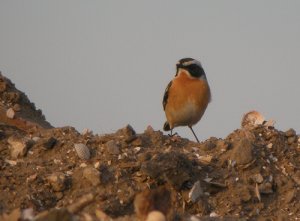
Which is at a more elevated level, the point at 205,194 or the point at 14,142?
the point at 14,142

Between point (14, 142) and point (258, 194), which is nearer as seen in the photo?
point (258, 194)

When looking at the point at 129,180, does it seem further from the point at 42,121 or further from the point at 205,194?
the point at 42,121

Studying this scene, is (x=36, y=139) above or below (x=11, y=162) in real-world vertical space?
above

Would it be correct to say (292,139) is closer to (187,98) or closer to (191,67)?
(187,98)

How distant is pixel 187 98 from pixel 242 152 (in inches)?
114

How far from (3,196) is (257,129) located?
137 inches

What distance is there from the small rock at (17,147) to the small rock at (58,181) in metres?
0.82

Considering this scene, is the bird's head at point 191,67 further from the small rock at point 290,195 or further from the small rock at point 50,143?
the small rock at point 290,195

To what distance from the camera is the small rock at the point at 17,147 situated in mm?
9078

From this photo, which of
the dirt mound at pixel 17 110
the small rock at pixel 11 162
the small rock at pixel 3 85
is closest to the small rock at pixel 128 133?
the small rock at pixel 11 162

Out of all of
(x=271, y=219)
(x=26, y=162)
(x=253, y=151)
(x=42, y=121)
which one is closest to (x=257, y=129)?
(x=253, y=151)

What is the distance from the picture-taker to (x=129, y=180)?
27.9 ft

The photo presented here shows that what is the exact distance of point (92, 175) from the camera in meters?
8.40

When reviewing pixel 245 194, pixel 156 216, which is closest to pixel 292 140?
pixel 245 194
